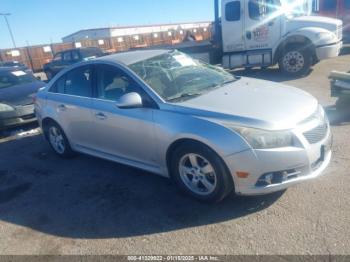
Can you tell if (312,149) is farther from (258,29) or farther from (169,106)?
(258,29)

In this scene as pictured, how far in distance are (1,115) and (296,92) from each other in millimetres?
6168

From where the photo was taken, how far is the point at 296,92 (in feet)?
13.1

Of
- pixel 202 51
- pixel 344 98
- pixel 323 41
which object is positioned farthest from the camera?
pixel 202 51

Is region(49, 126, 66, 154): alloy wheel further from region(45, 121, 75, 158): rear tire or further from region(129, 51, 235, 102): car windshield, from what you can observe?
region(129, 51, 235, 102): car windshield

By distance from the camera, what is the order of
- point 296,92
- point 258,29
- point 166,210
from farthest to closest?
point 258,29 → point 296,92 → point 166,210

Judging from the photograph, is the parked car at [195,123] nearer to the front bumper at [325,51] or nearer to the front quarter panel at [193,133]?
the front quarter panel at [193,133]

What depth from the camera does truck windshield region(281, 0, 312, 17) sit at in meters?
10.0

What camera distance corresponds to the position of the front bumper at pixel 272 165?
3115 mm

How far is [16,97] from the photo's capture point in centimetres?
777

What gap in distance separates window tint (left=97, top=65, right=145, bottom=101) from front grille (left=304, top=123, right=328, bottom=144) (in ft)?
6.26

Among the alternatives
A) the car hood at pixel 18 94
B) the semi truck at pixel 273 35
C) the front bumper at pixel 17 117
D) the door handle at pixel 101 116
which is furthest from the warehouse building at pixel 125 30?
the door handle at pixel 101 116

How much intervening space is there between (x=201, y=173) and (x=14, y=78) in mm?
7143

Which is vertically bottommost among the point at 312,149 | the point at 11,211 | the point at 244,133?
the point at 11,211

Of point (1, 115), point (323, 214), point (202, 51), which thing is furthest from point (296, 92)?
point (202, 51)
